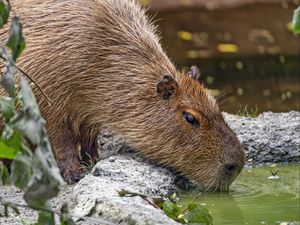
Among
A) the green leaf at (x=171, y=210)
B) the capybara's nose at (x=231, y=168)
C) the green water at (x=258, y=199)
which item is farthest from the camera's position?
the capybara's nose at (x=231, y=168)

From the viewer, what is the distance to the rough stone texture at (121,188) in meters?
5.05

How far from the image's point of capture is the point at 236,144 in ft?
22.7

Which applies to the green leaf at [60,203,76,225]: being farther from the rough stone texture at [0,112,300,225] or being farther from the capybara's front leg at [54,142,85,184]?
the capybara's front leg at [54,142,85,184]

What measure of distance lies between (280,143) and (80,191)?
246cm

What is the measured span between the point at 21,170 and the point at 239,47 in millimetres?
11694

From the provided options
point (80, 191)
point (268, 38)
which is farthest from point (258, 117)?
point (268, 38)

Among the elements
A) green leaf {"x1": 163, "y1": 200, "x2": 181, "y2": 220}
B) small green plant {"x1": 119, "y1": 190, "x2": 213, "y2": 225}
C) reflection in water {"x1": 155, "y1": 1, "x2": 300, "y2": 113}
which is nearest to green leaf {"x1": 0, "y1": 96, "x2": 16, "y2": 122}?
small green plant {"x1": 119, "y1": 190, "x2": 213, "y2": 225}

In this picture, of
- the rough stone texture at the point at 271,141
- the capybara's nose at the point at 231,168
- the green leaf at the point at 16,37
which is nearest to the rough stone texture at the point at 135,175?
the rough stone texture at the point at 271,141

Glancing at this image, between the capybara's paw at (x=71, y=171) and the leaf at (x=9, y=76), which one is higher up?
the leaf at (x=9, y=76)

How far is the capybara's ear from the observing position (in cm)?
695

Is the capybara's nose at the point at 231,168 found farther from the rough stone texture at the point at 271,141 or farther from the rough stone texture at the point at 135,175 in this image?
the rough stone texture at the point at 271,141

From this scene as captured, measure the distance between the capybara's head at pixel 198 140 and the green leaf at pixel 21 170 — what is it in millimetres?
3142

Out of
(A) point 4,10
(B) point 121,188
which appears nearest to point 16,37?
(A) point 4,10

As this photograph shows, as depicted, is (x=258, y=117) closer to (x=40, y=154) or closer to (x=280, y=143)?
(x=280, y=143)
